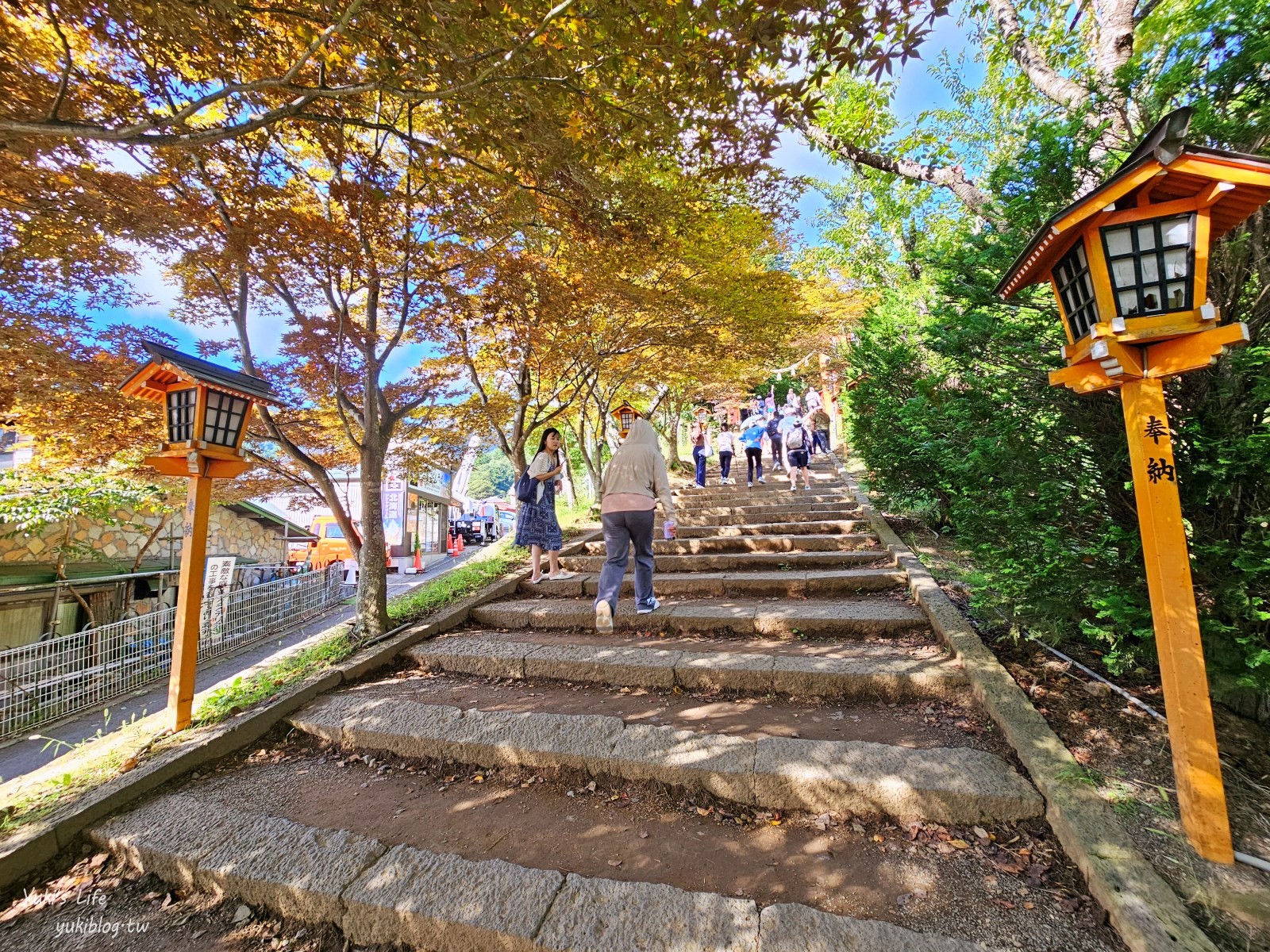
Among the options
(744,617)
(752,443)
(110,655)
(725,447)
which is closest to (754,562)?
(744,617)

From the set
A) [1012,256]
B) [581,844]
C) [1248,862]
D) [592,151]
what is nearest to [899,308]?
[1012,256]

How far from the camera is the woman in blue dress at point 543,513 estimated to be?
17.9ft

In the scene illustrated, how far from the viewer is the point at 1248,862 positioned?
66.9 inches

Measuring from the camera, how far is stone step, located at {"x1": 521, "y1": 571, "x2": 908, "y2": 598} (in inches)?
185

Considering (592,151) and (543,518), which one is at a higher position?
(592,151)

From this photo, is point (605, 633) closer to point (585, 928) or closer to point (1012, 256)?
point (585, 928)

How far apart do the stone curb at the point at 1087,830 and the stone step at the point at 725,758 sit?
0.39 ft

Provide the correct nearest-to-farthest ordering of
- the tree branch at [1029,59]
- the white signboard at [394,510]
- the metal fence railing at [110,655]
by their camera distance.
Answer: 1. the tree branch at [1029,59]
2. the metal fence railing at [110,655]
3. the white signboard at [394,510]

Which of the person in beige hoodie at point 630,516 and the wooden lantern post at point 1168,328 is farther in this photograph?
the person in beige hoodie at point 630,516

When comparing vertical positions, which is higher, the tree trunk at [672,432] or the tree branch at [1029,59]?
the tree branch at [1029,59]

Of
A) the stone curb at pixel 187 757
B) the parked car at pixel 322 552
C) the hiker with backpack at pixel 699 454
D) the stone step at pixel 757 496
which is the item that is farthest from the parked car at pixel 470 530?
the stone curb at pixel 187 757

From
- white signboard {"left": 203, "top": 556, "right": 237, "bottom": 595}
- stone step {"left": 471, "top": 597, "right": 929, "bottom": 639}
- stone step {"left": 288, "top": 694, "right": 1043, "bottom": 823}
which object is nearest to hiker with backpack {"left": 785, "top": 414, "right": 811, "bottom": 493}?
stone step {"left": 471, "top": 597, "right": 929, "bottom": 639}

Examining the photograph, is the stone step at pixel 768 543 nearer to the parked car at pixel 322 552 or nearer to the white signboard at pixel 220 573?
the white signboard at pixel 220 573

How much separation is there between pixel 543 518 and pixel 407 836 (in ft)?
11.6
